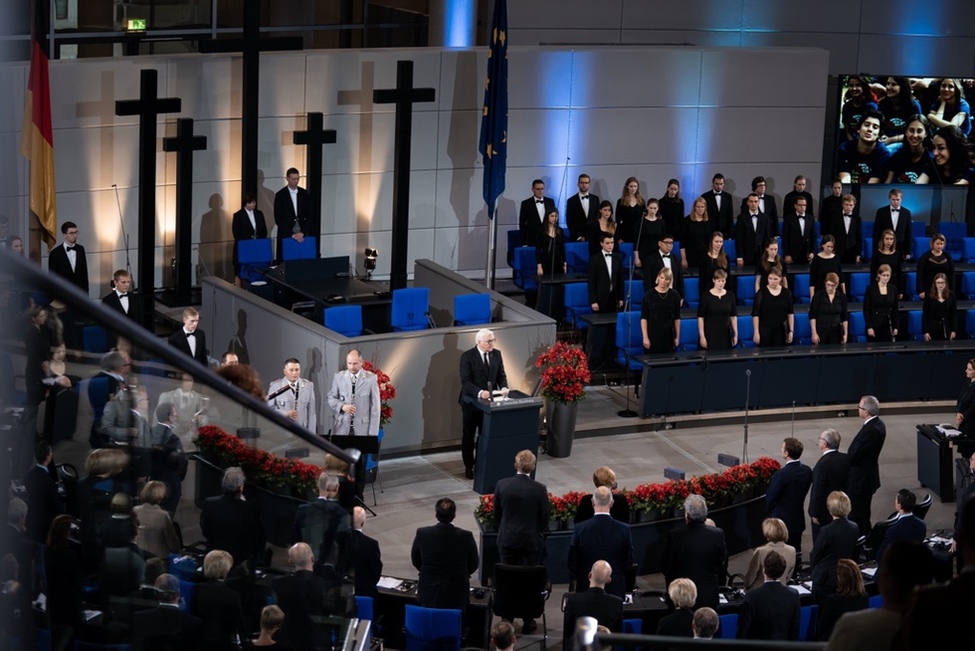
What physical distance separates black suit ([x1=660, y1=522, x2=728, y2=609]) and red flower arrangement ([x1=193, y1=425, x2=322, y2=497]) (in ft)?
16.2

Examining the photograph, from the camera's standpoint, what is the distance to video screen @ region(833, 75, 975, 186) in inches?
797

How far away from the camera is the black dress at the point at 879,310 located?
15.5 meters

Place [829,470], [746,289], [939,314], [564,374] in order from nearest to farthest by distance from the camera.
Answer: [829,470] → [564,374] → [939,314] → [746,289]

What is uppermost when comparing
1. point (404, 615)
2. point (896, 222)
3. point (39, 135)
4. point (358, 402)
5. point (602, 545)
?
point (39, 135)

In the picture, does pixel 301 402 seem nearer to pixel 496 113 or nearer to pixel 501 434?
pixel 501 434

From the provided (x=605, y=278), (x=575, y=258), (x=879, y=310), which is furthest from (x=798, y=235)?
(x=605, y=278)

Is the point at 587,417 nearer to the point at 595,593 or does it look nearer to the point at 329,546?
the point at 595,593

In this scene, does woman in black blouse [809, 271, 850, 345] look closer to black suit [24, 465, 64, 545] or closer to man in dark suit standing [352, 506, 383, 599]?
man in dark suit standing [352, 506, 383, 599]

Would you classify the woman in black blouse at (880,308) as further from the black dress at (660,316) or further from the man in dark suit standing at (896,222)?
the man in dark suit standing at (896,222)

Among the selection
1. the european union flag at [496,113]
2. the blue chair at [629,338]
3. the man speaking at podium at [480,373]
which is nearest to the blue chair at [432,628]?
the man speaking at podium at [480,373]

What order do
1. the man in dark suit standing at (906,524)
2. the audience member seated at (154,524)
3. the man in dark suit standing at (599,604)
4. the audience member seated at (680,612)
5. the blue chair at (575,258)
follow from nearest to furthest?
the audience member seated at (154,524) → the audience member seated at (680,612) → the man in dark suit standing at (599,604) → the man in dark suit standing at (906,524) → the blue chair at (575,258)

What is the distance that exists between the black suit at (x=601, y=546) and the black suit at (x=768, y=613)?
1.02m

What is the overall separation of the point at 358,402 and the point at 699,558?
362 cm

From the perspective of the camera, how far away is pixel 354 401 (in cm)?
1223
